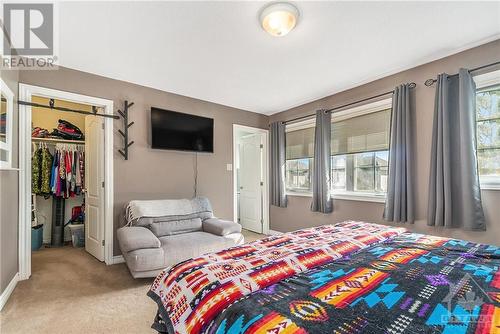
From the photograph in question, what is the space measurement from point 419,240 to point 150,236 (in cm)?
247

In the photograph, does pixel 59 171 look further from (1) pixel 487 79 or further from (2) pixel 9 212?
(1) pixel 487 79

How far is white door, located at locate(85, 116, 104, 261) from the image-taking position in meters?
3.19

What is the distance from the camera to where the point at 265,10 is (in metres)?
1.89

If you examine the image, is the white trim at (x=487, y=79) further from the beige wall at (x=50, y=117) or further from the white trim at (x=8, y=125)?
the beige wall at (x=50, y=117)

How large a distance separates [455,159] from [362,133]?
1.16 meters

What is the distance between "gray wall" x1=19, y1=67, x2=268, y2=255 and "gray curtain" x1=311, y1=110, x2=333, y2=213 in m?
1.49

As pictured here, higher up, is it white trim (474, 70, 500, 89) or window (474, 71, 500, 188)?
white trim (474, 70, 500, 89)

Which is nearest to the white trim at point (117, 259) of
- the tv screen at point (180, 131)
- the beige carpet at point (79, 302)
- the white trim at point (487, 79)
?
the beige carpet at point (79, 302)

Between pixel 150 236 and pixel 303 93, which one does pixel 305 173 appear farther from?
pixel 150 236

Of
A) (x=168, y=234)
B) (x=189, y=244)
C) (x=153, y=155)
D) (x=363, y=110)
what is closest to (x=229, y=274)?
(x=189, y=244)

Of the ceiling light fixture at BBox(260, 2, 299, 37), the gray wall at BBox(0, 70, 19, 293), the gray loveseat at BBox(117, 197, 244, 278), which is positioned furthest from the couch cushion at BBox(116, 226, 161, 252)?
the ceiling light fixture at BBox(260, 2, 299, 37)

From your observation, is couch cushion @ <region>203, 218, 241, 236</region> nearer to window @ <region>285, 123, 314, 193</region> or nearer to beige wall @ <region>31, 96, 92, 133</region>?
window @ <region>285, 123, 314, 193</region>

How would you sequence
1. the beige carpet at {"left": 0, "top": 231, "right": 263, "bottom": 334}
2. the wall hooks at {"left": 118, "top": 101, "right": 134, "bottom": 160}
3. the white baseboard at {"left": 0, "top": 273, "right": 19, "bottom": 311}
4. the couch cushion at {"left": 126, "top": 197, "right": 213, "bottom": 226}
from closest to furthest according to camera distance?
the beige carpet at {"left": 0, "top": 231, "right": 263, "bottom": 334}, the white baseboard at {"left": 0, "top": 273, "right": 19, "bottom": 311}, the couch cushion at {"left": 126, "top": 197, "right": 213, "bottom": 226}, the wall hooks at {"left": 118, "top": 101, "right": 134, "bottom": 160}

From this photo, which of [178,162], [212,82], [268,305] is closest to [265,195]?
[178,162]
